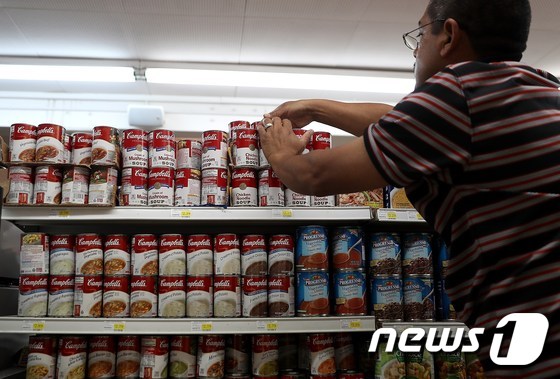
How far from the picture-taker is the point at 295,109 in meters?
1.87

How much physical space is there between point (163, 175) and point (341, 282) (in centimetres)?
94

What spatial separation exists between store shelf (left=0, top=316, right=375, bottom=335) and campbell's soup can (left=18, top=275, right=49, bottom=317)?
0.16 ft

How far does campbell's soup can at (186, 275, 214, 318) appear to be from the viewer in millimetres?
2096

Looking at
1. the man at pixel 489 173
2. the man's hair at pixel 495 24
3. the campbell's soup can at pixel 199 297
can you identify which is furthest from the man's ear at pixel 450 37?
the campbell's soup can at pixel 199 297

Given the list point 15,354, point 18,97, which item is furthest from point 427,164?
point 18,97

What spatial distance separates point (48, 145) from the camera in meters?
2.14

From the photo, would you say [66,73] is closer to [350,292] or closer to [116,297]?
[116,297]

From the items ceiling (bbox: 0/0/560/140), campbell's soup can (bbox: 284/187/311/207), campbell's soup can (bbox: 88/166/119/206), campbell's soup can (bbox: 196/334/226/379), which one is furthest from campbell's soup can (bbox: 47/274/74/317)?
ceiling (bbox: 0/0/560/140)

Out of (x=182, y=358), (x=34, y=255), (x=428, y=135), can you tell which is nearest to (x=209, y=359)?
(x=182, y=358)

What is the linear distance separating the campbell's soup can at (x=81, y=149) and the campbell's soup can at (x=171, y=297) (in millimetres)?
639

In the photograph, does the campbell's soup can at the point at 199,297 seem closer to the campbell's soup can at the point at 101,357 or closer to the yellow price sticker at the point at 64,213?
the campbell's soup can at the point at 101,357

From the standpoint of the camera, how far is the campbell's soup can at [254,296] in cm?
211

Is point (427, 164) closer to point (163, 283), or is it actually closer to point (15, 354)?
point (163, 283)

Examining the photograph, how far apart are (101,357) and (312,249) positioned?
104 cm
